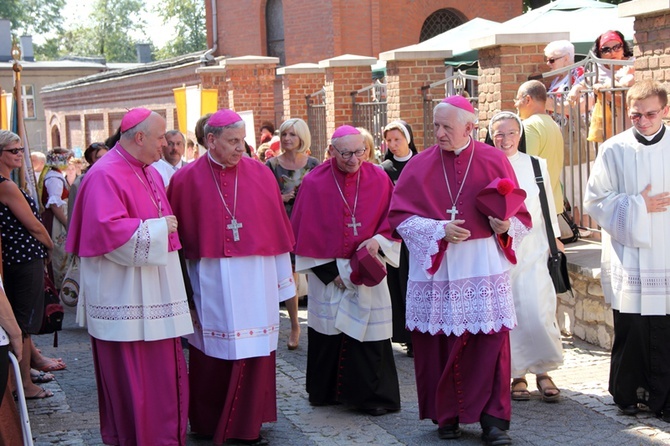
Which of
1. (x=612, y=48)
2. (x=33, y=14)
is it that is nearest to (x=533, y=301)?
(x=612, y=48)

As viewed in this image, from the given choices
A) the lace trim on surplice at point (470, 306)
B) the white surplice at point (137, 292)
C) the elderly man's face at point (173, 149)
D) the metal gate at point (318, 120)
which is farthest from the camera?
the metal gate at point (318, 120)

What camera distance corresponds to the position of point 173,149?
932 cm

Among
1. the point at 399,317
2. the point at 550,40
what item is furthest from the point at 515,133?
the point at 550,40

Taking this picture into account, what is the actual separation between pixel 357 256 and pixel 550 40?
4360 mm

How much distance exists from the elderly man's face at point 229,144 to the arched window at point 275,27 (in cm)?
2131

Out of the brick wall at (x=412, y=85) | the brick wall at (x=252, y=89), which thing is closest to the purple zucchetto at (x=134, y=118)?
the brick wall at (x=412, y=85)

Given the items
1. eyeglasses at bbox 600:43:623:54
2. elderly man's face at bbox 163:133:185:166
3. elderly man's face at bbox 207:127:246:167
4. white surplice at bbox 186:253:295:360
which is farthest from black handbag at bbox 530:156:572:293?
elderly man's face at bbox 163:133:185:166

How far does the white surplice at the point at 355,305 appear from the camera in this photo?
6.91 meters

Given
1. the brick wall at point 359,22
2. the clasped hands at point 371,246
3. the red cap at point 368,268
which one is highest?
the brick wall at point 359,22

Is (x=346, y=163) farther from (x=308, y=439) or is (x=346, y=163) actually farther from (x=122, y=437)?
(x=122, y=437)

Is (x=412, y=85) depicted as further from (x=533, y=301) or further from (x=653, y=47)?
(x=533, y=301)

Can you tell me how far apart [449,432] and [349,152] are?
198cm

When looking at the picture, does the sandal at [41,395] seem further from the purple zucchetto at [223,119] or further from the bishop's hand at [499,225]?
the bishop's hand at [499,225]

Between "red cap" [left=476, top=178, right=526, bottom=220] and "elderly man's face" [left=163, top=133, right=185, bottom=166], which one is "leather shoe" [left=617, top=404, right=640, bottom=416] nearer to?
"red cap" [left=476, top=178, right=526, bottom=220]
